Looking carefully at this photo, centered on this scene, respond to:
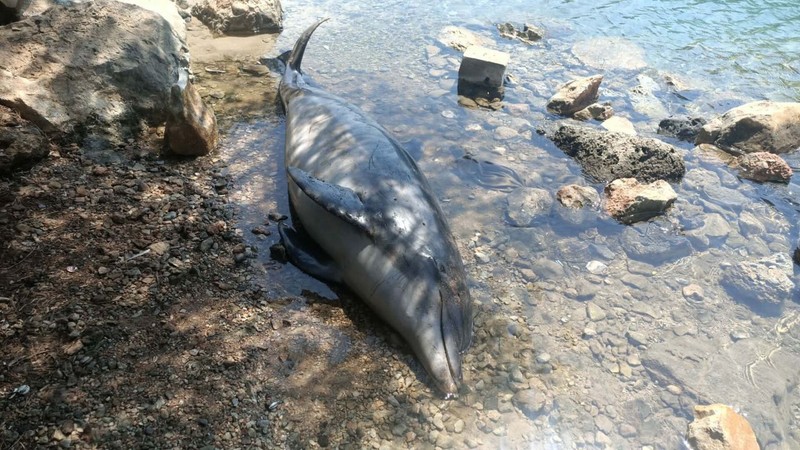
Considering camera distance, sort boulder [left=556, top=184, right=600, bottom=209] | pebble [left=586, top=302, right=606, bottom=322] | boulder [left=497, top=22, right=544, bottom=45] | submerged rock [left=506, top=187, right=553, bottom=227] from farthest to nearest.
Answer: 1. boulder [left=497, top=22, right=544, bottom=45]
2. boulder [left=556, top=184, right=600, bottom=209]
3. submerged rock [left=506, top=187, right=553, bottom=227]
4. pebble [left=586, top=302, right=606, bottom=322]

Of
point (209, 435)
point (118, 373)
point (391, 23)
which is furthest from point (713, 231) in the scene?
point (391, 23)

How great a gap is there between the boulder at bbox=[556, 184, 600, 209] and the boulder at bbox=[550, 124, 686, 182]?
50 centimetres

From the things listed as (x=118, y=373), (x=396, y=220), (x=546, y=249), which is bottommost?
(x=546, y=249)

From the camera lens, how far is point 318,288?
4352 mm

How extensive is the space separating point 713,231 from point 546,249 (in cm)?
203

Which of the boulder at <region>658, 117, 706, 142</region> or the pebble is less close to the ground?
the boulder at <region>658, 117, 706, 142</region>

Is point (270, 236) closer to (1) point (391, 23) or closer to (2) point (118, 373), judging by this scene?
(2) point (118, 373)

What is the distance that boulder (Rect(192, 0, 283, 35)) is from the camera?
8789mm

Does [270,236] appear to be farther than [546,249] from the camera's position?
No

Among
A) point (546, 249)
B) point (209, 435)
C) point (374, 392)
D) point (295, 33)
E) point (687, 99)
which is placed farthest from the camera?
point (295, 33)

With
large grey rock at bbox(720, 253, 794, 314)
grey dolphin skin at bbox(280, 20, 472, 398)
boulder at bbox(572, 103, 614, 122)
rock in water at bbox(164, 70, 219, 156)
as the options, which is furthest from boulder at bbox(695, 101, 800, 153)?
rock in water at bbox(164, 70, 219, 156)

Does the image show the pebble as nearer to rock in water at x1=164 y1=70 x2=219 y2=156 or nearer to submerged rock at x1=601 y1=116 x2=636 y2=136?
submerged rock at x1=601 y1=116 x2=636 y2=136

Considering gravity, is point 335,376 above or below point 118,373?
below

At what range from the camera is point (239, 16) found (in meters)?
8.80
